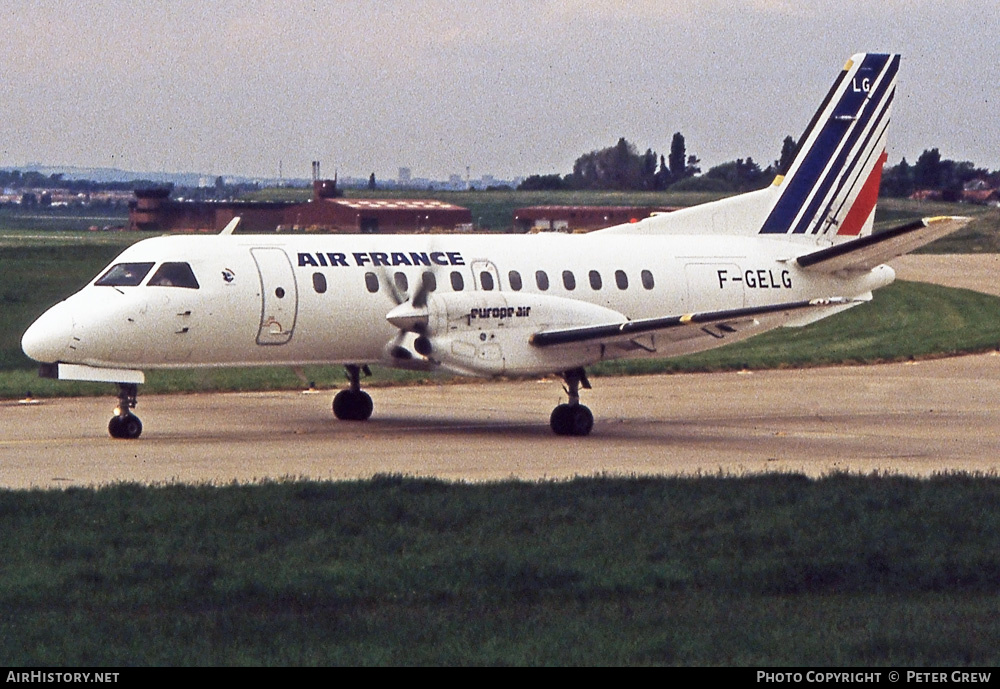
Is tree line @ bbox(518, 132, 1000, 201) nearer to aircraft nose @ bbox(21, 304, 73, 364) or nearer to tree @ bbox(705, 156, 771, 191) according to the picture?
tree @ bbox(705, 156, 771, 191)

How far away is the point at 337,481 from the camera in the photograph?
1616 centimetres

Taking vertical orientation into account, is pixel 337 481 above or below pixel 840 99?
below

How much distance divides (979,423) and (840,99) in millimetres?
6566

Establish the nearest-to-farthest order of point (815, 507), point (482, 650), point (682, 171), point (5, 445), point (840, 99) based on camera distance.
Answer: point (482, 650) < point (815, 507) < point (5, 445) < point (840, 99) < point (682, 171)

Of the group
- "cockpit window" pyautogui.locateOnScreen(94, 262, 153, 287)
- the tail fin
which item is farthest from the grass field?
the tail fin

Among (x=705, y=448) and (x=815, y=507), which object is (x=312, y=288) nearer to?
(x=705, y=448)

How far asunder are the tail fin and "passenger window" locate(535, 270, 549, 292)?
4.77m

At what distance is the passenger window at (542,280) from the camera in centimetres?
2266

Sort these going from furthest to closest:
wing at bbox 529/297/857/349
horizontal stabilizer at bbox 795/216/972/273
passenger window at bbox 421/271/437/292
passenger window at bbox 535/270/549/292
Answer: passenger window at bbox 535/270/549/292 → horizontal stabilizer at bbox 795/216/972/273 → passenger window at bbox 421/271/437/292 → wing at bbox 529/297/857/349

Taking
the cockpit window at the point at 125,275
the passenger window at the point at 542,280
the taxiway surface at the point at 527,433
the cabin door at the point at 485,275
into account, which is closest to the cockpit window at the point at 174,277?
the cockpit window at the point at 125,275

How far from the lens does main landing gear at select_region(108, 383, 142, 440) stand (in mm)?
20234

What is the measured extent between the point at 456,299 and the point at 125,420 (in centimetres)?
491
